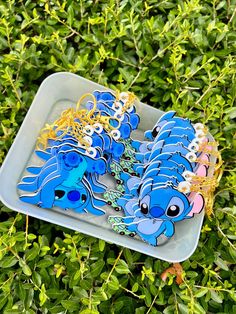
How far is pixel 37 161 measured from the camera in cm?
135

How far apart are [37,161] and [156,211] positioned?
378 mm

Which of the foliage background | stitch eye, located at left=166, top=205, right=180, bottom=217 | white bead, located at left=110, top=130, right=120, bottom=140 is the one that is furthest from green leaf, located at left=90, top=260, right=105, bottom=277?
white bead, located at left=110, top=130, right=120, bottom=140

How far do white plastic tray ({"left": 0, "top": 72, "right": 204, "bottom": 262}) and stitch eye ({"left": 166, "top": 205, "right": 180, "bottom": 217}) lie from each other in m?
0.10

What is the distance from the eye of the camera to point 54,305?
122 centimetres

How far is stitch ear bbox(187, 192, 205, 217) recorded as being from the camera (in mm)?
1249

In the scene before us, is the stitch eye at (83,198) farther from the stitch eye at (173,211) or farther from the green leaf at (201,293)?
the green leaf at (201,293)

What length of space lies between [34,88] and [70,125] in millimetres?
325

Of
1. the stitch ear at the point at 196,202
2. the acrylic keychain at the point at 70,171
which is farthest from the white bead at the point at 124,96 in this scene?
the stitch ear at the point at 196,202

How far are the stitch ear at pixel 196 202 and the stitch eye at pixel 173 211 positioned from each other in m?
0.06

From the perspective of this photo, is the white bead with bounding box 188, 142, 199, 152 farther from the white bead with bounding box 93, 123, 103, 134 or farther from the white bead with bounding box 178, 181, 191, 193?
the white bead with bounding box 93, 123, 103, 134

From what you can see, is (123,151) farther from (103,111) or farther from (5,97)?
(5,97)

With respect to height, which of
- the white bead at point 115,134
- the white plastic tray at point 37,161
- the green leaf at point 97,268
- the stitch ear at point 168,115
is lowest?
the green leaf at point 97,268

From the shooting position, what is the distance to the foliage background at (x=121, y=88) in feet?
4.05

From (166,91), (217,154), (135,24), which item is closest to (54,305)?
(217,154)
